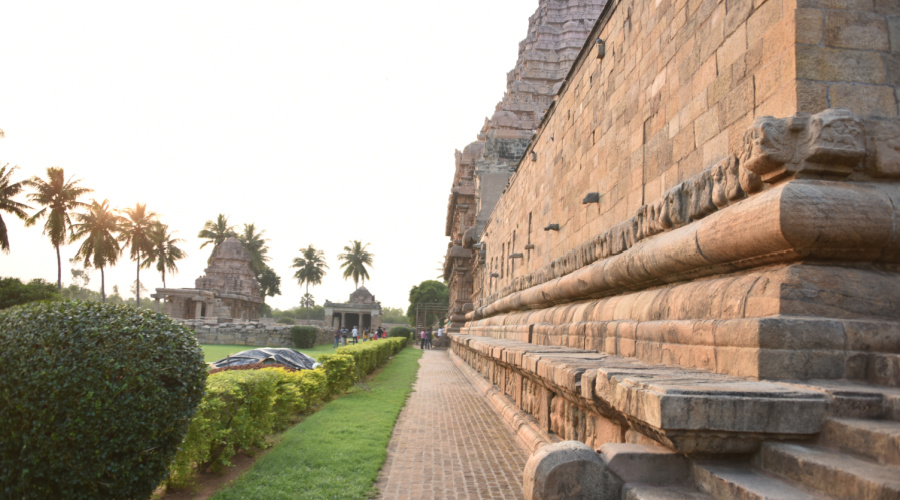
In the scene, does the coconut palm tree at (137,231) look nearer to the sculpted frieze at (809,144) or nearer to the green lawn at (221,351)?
the green lawn at (221,351)

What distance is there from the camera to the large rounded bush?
3.19 meters

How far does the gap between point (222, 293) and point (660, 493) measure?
150ft

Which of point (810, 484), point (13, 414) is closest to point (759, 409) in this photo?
point (810, 484)

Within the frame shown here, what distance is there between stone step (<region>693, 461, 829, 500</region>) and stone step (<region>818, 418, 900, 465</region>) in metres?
0.21

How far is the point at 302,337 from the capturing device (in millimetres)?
30281

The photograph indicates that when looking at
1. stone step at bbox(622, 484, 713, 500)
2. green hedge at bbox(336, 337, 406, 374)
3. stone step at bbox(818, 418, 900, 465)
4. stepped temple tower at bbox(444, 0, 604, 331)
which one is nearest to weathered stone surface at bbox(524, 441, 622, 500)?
stone step at bbox(622, 484, 713, 500)

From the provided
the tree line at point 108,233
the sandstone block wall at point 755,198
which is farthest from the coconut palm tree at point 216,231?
the sandstone block wall at point 755,198

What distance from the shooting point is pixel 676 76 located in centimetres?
403

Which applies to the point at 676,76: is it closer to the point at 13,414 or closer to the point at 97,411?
the point at 97,411

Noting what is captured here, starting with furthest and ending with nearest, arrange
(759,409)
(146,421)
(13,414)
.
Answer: (146,421) < (13,414) < (759,409)

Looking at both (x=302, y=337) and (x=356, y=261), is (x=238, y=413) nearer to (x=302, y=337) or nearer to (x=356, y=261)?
(x=302, y=337)

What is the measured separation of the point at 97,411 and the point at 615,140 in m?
4.58

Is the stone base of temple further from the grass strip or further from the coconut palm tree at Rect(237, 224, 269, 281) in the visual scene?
the coconut palm tree at Rect(237, 224, 269, 281)

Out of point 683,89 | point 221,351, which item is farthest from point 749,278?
point 221,351
